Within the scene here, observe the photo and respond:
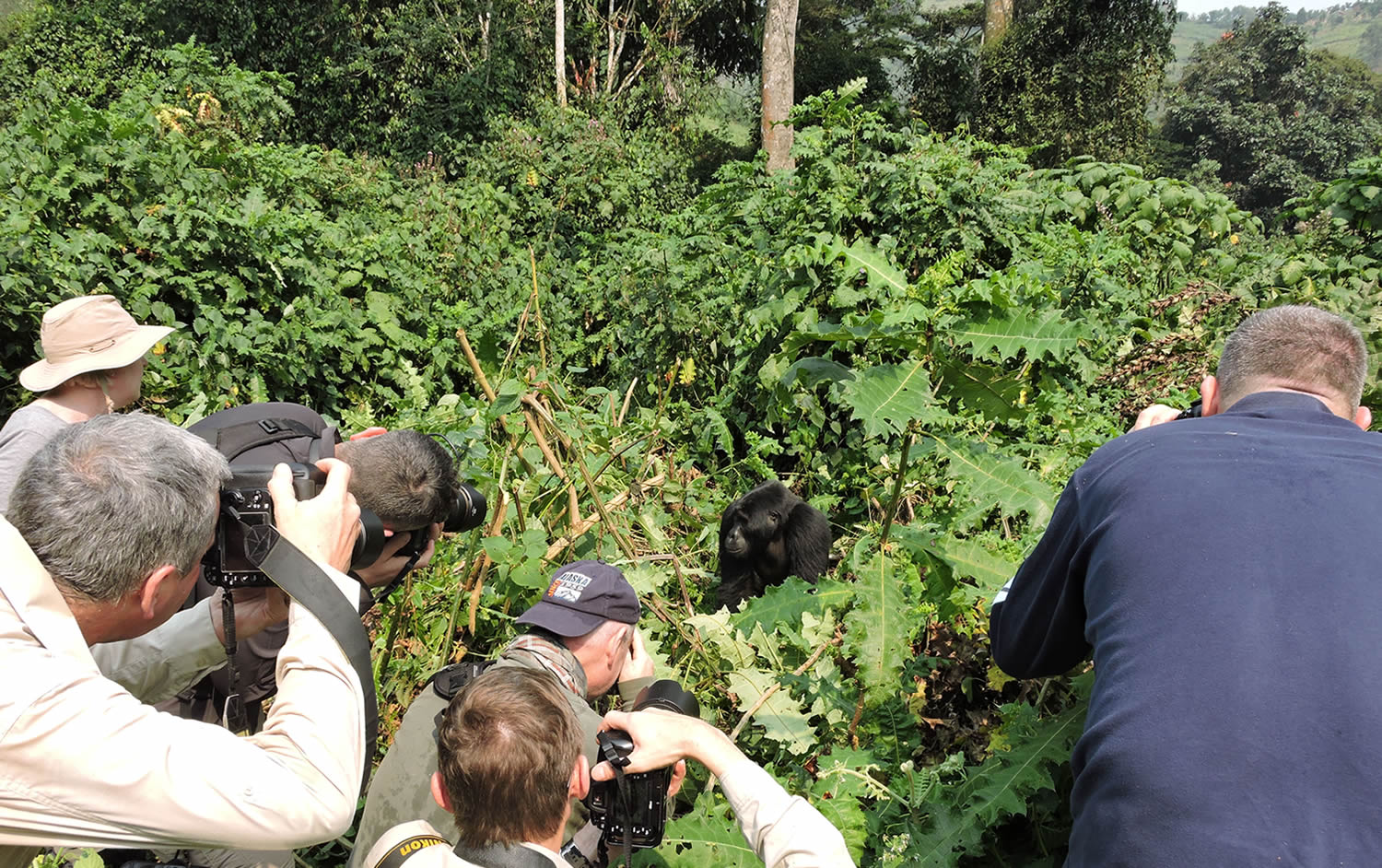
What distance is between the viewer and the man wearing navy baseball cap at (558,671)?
6.11 feet

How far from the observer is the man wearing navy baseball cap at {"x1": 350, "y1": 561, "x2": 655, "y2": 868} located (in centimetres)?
186

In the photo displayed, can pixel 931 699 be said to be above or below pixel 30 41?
below

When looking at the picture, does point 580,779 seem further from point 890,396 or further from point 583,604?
point 890,396

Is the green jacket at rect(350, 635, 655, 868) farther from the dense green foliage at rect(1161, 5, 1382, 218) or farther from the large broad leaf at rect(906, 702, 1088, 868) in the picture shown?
the dense green foliage at rect(1161, 5, 1382, 218)

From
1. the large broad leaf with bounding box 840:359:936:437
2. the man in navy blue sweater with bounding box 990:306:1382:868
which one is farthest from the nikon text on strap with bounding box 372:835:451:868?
the large broad leaf with bounding box 840:359:936:437

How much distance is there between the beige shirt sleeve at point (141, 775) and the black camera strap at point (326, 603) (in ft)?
0.46

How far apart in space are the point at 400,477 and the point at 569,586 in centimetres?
50

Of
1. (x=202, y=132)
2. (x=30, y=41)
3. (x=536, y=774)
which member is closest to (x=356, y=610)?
(x=536, y=774)

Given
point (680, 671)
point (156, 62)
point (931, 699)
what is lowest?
point (680, 671)

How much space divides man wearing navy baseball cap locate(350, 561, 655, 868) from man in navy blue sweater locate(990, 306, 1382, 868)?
3.31 ft

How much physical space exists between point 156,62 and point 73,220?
40.2 feet

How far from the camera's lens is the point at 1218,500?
1.30 metres

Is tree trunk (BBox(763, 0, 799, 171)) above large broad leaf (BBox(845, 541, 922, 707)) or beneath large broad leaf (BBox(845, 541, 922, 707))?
above

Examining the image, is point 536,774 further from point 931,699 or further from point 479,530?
point 479,530
